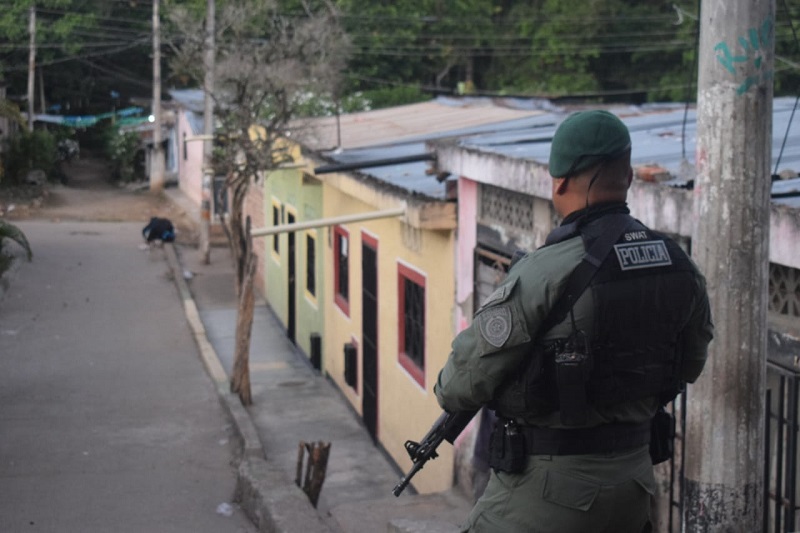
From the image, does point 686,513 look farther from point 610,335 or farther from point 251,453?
point 251,453

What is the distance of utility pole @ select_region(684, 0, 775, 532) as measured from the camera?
3963 millimetres

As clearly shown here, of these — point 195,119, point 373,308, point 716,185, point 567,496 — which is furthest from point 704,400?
point 195,119

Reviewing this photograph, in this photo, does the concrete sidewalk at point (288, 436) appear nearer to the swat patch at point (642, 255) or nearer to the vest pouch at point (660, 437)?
the vest pouch at point (660, 437)

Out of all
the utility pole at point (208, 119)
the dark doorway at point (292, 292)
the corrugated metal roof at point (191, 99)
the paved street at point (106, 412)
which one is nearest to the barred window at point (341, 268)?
the paved street at point (106, 412)

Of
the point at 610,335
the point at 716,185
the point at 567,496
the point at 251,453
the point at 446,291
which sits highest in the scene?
the point at 716,185

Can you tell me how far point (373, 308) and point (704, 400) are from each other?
8.75 meters

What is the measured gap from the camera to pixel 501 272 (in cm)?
843

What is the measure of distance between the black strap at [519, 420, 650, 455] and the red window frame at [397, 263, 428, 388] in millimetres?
7662

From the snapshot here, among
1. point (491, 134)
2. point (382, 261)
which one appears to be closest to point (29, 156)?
point (382, 261)

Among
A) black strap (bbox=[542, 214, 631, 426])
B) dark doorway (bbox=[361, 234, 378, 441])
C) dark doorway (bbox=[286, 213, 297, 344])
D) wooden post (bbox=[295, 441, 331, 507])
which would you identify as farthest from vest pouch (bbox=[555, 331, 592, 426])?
dark doorway (bbox=[286, 213, 297, 344])

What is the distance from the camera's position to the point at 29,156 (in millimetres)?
33656

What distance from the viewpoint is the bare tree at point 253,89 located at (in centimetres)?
1371

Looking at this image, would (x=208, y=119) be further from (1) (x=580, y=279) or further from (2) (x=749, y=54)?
(1) (x=580, y=279)

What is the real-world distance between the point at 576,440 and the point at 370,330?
403 inches
